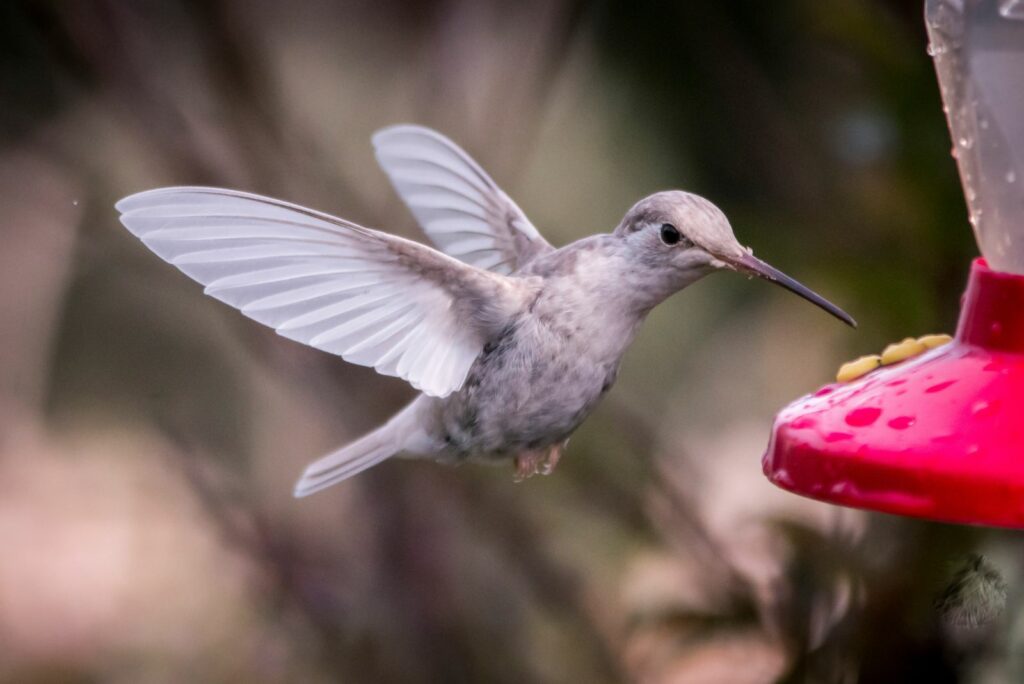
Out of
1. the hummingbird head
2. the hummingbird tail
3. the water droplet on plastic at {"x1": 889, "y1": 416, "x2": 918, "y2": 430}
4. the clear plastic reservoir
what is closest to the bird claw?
the hummingbird tail

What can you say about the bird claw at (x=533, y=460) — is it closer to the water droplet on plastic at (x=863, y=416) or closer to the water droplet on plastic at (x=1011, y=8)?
the water droplet on plastic at (x=863, y=416)

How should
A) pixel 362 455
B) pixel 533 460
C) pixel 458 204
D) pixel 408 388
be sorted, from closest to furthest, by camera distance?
pixel 533 460, pixel 362 455, pixel 458 204, pixel 408 388

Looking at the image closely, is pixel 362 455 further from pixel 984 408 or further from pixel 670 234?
pixel 984 408

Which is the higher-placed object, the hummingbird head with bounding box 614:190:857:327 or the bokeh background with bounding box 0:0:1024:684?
the hummingbird head with bounding box 614:190:857:327

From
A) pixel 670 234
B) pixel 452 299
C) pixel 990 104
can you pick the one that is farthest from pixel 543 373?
pixel 990 104

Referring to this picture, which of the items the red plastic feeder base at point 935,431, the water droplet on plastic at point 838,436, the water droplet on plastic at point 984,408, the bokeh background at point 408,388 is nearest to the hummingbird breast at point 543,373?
the red plastic feeder base at point 935,431

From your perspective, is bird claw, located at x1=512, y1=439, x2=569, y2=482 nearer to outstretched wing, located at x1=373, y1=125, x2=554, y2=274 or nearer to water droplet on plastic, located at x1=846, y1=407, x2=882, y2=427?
outstretched wing, located at x1=373, y1=125, x2=554, y2=274

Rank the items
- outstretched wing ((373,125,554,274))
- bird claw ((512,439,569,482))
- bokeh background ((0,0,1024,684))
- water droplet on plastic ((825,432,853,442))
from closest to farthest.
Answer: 1. water droplet on plastic ((825,432,853,442))
2. bird claw ((512,439,569,482))
3. outstretched wing ((373,125,554,274))
4. bokeh background ((0,0,1024,684))
